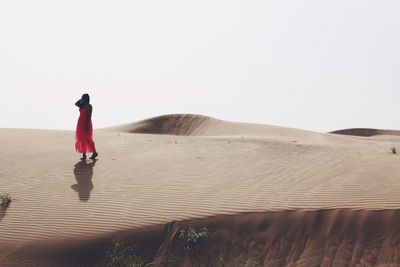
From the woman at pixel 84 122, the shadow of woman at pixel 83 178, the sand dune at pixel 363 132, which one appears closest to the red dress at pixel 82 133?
the woman at pixel 84 122

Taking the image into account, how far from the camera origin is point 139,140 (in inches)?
536

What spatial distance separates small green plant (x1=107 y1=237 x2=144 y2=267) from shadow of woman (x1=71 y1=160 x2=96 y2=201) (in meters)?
1.70

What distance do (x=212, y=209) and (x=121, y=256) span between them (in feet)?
5.31

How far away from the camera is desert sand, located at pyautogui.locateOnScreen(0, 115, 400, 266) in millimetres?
4801

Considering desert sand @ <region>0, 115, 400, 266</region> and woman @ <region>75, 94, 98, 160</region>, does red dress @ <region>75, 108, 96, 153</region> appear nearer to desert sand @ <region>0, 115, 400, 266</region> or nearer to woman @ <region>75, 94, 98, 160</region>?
woman @ <region>75, 94, 98, 160</region>

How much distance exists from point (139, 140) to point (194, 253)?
917 centimetres

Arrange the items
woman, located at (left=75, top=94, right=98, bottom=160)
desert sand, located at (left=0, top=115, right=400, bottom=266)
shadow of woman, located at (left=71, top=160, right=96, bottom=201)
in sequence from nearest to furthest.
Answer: desert sand, located at (left=0, top=115, right=400, bottom=266)
shadow of woman, located at (left=71, top=160, right=96, bottom=201)
woman, located at (left=75, top=94, right=98, bottom=160)

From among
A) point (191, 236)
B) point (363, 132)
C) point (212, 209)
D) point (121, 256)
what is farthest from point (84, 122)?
point (363, 132)

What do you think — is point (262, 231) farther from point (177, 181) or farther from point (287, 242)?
point (177, 181)

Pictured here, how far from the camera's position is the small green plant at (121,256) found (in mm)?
4617

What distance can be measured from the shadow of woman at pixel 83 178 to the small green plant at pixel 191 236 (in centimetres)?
218

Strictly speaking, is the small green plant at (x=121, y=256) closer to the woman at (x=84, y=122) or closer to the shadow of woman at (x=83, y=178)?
the shadow of woman at (x=83, y=178)

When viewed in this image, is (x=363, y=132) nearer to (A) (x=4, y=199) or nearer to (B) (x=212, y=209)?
(B) (x=212, y=209)

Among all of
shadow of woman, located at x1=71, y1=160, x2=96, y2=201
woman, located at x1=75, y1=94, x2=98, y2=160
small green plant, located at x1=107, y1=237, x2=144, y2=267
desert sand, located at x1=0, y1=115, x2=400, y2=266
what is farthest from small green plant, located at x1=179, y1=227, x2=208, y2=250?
woman, located at x1=75, y1=94, x2=98, y2=160
